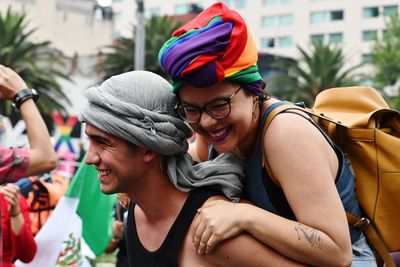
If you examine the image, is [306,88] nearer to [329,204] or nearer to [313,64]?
[313,64]

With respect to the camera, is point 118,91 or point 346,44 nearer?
point 118,91

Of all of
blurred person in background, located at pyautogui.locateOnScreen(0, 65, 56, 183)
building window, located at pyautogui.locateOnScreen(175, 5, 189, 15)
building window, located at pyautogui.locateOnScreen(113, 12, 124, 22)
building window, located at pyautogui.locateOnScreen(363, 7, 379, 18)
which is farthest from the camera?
building window, located at pyautogui.locateOnScreen(113, 12, 124, 22)

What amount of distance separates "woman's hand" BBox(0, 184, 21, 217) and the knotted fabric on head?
2.71 metres

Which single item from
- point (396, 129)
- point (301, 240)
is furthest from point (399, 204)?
point (301, 240)

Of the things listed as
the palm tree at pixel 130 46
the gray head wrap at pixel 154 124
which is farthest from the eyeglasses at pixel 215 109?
the palm tree at pixel 130 46

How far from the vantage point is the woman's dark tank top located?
2451mm

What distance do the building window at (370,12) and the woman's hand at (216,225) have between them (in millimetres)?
70600

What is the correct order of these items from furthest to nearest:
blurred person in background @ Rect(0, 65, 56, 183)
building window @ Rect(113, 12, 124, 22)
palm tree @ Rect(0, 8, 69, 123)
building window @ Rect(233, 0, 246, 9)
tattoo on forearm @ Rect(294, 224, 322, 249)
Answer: building window @ Rect(113, 12, 124, 22)
building window @ Rect(233, 0, 246, 9)
palm tree @ Rect(0, 8, 69, 123)
blurred person in background @ Rect(0, 65, 56, 183)
tattoo on forearm @ Rect(294, 224, 322, 249)

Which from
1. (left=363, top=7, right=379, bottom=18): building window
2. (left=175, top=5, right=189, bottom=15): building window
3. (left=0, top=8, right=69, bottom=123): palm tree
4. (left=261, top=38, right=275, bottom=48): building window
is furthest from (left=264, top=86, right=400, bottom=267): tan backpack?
(left=175, top=5, right=189, bottom=15): building window

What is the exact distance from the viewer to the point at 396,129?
2.67 m

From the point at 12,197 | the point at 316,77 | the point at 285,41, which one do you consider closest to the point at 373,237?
the point at 12,197

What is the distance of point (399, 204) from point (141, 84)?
1.09 metres

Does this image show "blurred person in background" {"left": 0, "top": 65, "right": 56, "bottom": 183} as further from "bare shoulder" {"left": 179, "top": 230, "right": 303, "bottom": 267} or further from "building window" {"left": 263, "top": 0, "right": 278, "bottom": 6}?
"building window" {"left": 263, "top": 0, "right": 278, "bottom": 6}

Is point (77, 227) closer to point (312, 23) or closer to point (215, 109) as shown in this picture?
point (215, 109)
